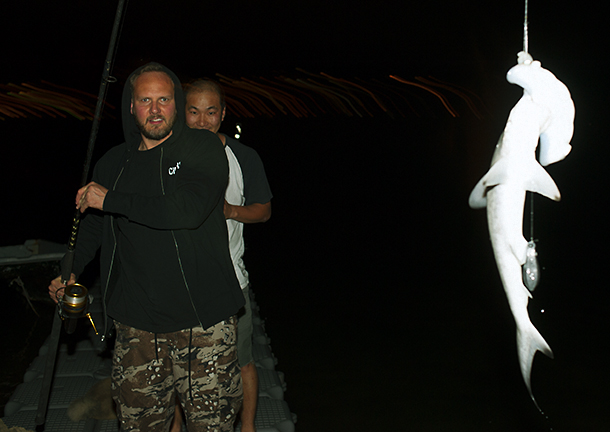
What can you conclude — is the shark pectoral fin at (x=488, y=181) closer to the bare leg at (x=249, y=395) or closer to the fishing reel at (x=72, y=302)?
the fishing reel at (x=72, y=302)

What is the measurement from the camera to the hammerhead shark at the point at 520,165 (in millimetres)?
754

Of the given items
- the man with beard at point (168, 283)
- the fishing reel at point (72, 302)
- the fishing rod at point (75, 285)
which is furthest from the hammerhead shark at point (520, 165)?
the fishing reel at point (72, 302)

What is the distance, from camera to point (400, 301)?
739cm

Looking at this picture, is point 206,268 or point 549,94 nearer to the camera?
point 549,94

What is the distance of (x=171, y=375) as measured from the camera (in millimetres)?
2312

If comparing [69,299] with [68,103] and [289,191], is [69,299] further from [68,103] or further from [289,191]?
[68,103]

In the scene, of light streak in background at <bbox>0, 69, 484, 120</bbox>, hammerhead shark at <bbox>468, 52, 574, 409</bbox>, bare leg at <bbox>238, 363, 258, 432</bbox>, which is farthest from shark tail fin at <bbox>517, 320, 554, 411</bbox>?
light streak in background at <bbox>0, 69, 484, 120</bbox>

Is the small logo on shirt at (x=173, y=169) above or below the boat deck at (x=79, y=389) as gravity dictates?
above

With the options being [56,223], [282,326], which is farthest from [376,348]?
[56,223]

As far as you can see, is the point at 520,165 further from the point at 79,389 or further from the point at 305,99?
the point at 305,99

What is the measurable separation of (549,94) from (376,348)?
17.3ft

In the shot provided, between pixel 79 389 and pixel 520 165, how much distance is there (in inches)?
160

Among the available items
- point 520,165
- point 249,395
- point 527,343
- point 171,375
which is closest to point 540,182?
point 520,165

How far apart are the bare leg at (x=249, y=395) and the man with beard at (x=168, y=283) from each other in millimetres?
551
